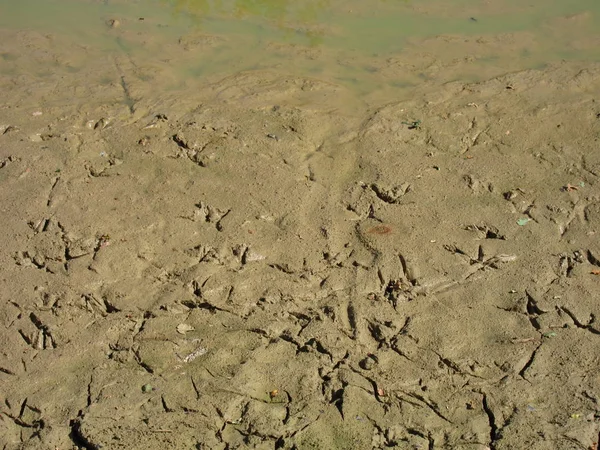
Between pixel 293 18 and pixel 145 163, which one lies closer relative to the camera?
pixel 145 163

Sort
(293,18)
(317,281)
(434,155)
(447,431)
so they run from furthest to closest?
(293,18), (434,155), (317,281), (447,431)

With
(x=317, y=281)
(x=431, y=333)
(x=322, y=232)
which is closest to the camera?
(x=431, y=333)

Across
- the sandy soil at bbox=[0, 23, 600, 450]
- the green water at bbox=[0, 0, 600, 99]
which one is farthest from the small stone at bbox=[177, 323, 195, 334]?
the green water at bbox=[0, 0, 600, 99]

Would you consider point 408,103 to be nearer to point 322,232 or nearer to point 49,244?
point 322,232

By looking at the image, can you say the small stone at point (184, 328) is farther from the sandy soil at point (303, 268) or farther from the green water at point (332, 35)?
the green water at point (332, 35)

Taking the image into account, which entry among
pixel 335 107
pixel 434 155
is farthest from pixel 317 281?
pixel 335 107

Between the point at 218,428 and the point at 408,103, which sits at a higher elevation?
the point at 408,103

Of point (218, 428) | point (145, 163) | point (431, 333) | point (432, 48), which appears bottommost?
point (218, 428)

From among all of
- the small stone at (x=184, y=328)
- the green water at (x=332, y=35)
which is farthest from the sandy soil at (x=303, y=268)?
the green water at (x=332, y=35)
